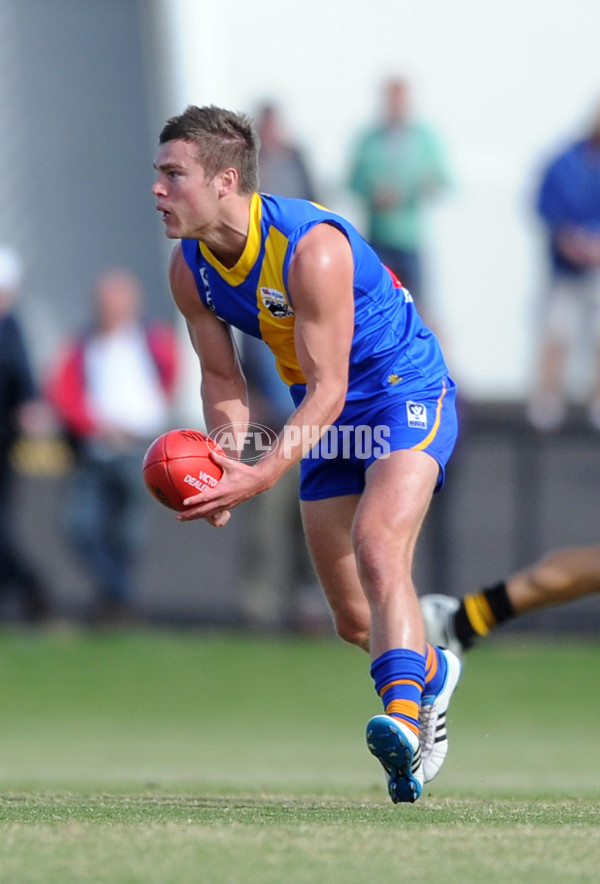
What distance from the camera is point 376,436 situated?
23.0ft

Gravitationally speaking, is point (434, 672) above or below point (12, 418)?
above

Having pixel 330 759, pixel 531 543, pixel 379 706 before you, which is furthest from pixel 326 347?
pixel 531 543

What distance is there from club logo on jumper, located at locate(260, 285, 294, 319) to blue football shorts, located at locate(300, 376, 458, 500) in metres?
0.50

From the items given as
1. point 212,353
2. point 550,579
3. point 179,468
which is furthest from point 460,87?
point 179,468

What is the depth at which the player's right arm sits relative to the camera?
7145mm

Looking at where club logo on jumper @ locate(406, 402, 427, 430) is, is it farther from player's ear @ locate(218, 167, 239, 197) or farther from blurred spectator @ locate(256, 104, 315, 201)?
blurred spectator @ locate(256, 104, 315, 201)

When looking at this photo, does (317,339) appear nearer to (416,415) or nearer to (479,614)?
(416,415)

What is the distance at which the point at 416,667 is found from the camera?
6.53m

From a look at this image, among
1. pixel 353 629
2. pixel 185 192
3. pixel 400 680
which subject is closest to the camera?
pixel 400 680

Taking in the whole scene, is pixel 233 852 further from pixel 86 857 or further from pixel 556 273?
pixel 556 273

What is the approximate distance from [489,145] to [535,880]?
14.2 m

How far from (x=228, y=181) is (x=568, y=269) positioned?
28.9 ft

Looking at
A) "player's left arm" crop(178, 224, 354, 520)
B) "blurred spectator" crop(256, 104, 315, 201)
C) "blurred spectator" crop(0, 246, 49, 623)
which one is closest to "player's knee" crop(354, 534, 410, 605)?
"player's left arm" crop(178, 224, 354, 520)

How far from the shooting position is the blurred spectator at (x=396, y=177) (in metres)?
15.5
